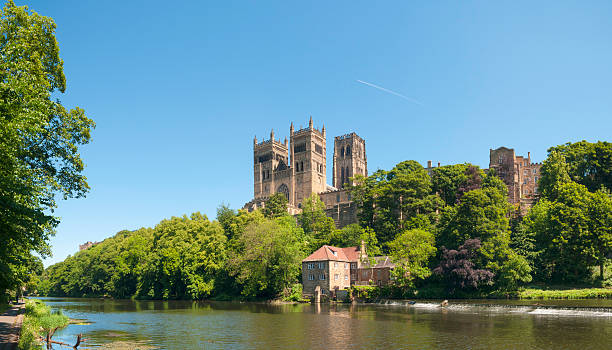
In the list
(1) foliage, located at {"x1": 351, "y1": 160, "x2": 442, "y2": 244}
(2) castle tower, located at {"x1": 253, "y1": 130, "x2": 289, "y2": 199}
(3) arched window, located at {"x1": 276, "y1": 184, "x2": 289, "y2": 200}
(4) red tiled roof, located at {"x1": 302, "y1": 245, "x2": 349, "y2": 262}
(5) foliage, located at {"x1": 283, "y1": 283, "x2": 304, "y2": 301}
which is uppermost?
(2) castle tower, located at {"x1": 253, "y1": 130, "x2": 289, "y2": 199}

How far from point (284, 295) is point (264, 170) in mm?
81764

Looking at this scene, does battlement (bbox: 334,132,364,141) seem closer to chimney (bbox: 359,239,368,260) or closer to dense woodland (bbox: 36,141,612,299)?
dense woodland (bbox: 36,141,612,299)

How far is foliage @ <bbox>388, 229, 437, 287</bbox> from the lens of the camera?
182ft

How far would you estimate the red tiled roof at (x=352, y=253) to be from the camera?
6362 centimetres

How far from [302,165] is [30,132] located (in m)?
114

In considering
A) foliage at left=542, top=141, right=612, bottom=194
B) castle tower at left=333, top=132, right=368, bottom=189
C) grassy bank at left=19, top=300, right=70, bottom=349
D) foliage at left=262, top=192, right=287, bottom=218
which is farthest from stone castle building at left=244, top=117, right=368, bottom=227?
grassy bank at left=19, top=300, right=70, bottom=349

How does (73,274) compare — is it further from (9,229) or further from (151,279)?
(9,229)

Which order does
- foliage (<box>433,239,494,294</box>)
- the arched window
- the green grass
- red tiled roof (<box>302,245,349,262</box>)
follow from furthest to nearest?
the arched window → red tiled roof (<box>302,245,349,262</box>) → foliage (<box>433,239,494,294</box>) → the green grass

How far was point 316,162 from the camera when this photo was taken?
5246 inches

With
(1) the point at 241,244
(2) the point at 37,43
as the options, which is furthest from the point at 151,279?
(2) the point at 37,43

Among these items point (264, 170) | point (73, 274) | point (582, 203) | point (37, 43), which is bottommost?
point (73, 274)

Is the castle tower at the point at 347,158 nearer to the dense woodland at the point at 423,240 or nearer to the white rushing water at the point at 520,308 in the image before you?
the dense woodland at the point at 423,240

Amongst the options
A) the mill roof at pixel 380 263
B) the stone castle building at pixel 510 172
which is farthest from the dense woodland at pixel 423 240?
the stone castle building at pixel 510 172

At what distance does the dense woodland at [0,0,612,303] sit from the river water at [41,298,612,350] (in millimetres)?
8368
